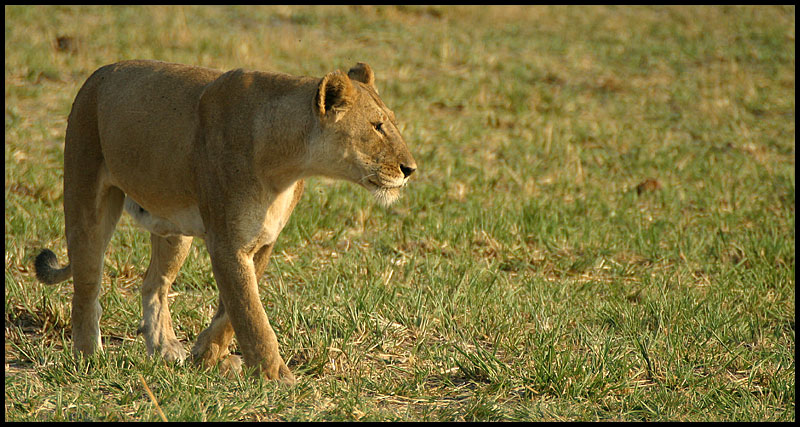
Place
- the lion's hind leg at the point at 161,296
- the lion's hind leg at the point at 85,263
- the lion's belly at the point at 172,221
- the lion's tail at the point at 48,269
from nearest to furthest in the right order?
the lion's belly at the point at 172,221 → the lion's hind leg at the point at 85,263 → the lion's hind leg at the point at 161,296 → the lion's tail at the point at 48,269

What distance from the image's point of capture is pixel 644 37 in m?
13.8

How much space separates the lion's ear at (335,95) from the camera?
3.78 metres

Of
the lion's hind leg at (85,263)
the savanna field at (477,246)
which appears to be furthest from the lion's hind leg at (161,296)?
the lion's hind leg at (85,263)

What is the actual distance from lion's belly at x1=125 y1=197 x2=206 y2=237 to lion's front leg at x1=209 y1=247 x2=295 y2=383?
0.26 m

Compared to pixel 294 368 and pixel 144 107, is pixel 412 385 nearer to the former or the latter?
pixel 294 368

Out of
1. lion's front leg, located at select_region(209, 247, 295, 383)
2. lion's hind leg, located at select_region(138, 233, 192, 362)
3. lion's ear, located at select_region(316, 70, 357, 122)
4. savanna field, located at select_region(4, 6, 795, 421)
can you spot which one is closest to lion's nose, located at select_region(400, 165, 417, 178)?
lion's ear, located at select_region(316, 70, 357, 122)

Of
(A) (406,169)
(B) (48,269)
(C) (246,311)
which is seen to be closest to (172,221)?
(C) (246,311)

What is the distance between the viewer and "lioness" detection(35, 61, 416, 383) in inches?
154

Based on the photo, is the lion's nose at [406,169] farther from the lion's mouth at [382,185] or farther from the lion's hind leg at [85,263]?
the lion's hind leg at [85,263]

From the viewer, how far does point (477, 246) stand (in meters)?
6.45

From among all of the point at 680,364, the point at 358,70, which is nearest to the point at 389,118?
the point at 358,70

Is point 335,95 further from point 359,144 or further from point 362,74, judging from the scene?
point 362,74

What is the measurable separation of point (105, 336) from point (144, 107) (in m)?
1.33

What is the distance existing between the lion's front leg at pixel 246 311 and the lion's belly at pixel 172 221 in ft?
0.84
